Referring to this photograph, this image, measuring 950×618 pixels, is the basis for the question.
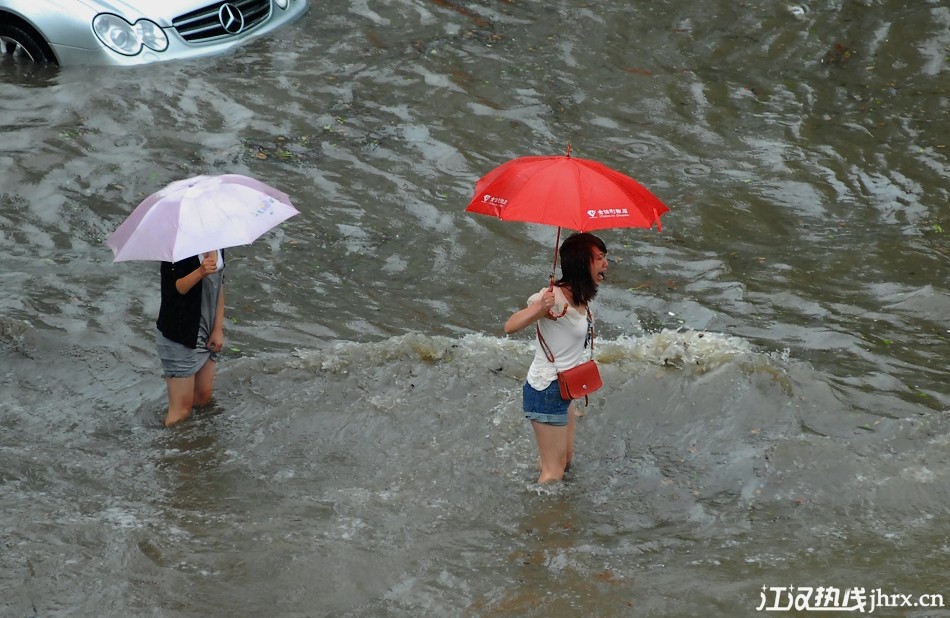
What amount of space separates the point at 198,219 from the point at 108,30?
268 inches

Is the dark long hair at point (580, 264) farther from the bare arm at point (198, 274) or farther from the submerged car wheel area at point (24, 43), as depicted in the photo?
the submerged car wheel area at point (24, 43)

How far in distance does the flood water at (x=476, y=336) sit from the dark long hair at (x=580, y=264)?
1.28 m

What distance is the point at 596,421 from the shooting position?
7.16m

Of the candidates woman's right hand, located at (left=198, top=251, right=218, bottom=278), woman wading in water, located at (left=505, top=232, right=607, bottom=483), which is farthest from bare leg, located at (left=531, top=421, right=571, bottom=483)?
woman's right hand, located at (left=198, top=251, right=218, bottom=278)

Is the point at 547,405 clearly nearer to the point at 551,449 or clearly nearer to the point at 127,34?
the point at 551,449

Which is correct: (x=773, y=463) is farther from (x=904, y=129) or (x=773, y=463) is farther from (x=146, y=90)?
(x=146, y=90)

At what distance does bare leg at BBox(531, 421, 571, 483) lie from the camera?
609 centimetres

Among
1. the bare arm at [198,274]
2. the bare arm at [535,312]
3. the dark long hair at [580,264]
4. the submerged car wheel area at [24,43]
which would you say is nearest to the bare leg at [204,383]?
the bare arm at [198,274]

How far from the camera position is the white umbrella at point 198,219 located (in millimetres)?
5996

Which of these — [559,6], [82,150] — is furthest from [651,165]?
[82,150]

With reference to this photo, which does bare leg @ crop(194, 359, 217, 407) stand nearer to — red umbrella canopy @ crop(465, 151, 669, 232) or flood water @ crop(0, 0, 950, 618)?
flood water @ crop(0, 0, 950, 618)

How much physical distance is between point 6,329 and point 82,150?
3.13m

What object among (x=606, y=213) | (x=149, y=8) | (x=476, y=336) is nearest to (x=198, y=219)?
(x=606, y=213)

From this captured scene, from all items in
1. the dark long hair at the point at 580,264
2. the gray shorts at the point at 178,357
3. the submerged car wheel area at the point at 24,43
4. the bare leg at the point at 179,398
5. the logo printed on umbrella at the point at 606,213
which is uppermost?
the submerged car wheel area at the point at 24,43
